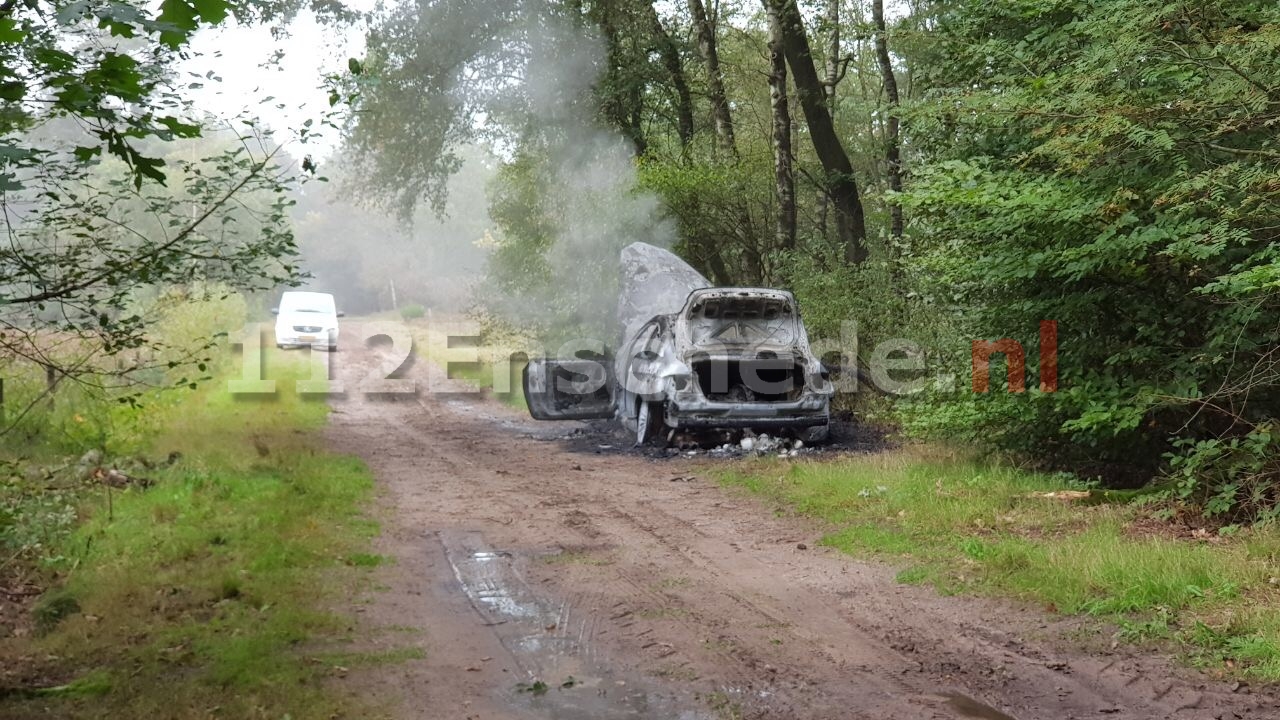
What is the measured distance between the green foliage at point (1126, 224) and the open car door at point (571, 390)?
588cm

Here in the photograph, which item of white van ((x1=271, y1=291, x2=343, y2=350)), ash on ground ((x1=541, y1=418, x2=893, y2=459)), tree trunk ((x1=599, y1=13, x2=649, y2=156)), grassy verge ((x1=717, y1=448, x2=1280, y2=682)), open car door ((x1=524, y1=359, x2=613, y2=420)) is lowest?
grassy verge ((x1=717, y1=448, x2=1280, y2=682))

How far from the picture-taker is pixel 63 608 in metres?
6.72

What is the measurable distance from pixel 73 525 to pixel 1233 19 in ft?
33.3

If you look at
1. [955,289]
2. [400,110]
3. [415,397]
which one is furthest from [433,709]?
[400,110]

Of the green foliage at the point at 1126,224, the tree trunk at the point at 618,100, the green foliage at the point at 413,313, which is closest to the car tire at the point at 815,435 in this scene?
the green foliage at the point at 1126,224

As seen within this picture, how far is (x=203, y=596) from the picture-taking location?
270 inches

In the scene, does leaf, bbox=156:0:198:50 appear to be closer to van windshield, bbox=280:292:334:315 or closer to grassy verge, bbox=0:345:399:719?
grassy verge, bbox=0:345:399:719

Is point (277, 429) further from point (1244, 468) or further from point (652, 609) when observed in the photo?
point (1244, 468)

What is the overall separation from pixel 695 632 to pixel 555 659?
88cm

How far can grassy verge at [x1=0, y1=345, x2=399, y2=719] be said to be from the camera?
199 inches

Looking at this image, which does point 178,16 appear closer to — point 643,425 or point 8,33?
point 8,33

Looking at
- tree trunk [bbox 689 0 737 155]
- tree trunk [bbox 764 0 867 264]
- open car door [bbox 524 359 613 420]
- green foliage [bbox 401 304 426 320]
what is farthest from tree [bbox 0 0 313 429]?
green foliage [bbox 401 304 426 320]

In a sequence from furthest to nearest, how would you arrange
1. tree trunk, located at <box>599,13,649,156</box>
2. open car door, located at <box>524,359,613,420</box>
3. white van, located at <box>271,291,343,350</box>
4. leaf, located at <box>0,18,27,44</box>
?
white van, located at <box>271,291,343,350</box>
tree trunk, located at <box>599,13,649,156</box>
open car door, located at <box>524,359,613,420</box>
leaf, located at <box>0,18,27,44</box>

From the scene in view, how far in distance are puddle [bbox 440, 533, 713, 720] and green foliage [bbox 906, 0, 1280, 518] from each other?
4415 millimetres
